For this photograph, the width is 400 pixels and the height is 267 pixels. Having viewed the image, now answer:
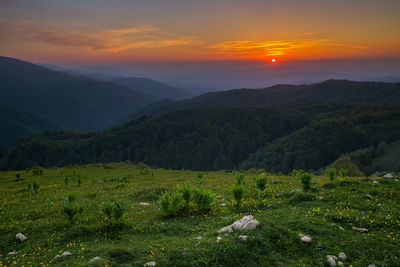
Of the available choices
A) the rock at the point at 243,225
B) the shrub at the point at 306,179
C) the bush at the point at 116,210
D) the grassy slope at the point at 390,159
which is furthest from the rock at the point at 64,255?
the grassy slope at the point at 390,159

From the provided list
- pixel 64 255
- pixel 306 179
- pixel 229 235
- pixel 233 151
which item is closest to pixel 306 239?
pixel 229 235

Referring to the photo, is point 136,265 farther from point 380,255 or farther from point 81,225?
point 380,255

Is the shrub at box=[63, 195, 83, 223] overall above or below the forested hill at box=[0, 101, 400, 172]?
above

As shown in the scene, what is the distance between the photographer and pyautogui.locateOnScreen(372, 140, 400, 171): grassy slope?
100688mm

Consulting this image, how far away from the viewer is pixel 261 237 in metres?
10.2

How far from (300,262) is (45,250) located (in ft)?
36.4

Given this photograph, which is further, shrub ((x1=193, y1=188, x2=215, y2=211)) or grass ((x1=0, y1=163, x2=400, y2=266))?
shrub ((x1=193, y1=188, x2=215, y2=211))

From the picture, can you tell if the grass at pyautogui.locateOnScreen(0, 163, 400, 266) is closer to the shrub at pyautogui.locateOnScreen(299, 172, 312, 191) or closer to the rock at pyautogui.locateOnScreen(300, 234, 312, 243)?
the rock at pyautogui.locateOnScreen(300, 234, 312, 243)

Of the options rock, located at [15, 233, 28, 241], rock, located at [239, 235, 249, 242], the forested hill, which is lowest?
the forested hill

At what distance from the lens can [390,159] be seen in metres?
109

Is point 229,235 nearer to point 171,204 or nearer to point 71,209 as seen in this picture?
point 171,204

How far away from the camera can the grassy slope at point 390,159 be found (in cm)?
10069

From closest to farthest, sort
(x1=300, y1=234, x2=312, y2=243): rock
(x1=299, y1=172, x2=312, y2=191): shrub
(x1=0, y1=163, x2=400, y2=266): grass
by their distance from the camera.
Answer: (x1=0, y1=163, x2=400, y2=266): grass < (x1=300, y1=234, x2=312, y2=243): rock < (x1=299, y1=172, x2=312, y2=191): shrub

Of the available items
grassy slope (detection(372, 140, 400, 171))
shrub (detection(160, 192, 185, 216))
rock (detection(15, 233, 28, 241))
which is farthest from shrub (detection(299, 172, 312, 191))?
grassy slope (detection(372, 140, 400, 171))
